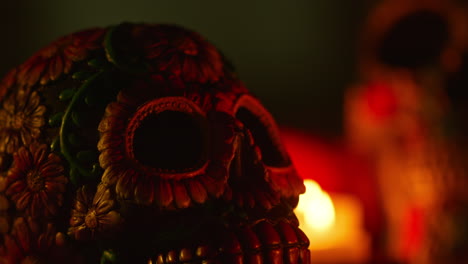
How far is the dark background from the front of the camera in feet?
7.19

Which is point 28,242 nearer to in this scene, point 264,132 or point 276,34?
point 264,132

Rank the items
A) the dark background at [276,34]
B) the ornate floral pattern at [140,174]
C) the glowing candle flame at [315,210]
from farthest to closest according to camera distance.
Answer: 1. the dark background at [276,34]
2. the glowing candle flame at [315,210]
3. the ornate floral pattern at [140,174]

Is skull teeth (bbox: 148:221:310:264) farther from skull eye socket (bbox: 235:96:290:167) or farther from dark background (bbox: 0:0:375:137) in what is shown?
dark background (bbox: 0:0:375:137)

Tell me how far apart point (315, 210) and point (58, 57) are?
3.22 feet

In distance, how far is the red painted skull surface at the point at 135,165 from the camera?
0.63 metres

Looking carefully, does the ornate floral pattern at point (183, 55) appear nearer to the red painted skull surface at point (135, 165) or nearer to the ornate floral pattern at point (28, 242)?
the red painted skull surface at point (135, 165)

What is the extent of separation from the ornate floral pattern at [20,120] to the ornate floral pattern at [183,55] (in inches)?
4.9

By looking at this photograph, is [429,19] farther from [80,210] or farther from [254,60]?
[80,210]

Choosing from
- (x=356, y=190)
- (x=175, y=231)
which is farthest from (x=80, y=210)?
(x=356, y=190)

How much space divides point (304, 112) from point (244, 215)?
1754 millimetres

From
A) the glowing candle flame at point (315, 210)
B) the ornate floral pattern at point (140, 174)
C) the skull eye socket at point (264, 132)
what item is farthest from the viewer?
the glowing candle flame at point (315, 210)

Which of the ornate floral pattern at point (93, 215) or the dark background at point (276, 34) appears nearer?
the ornate floral pattern at point (93, 215)

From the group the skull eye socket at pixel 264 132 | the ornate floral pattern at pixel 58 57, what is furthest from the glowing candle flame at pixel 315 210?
the ornate floral pattern at pixel 58 57

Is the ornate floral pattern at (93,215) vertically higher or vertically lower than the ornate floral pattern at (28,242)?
higher
